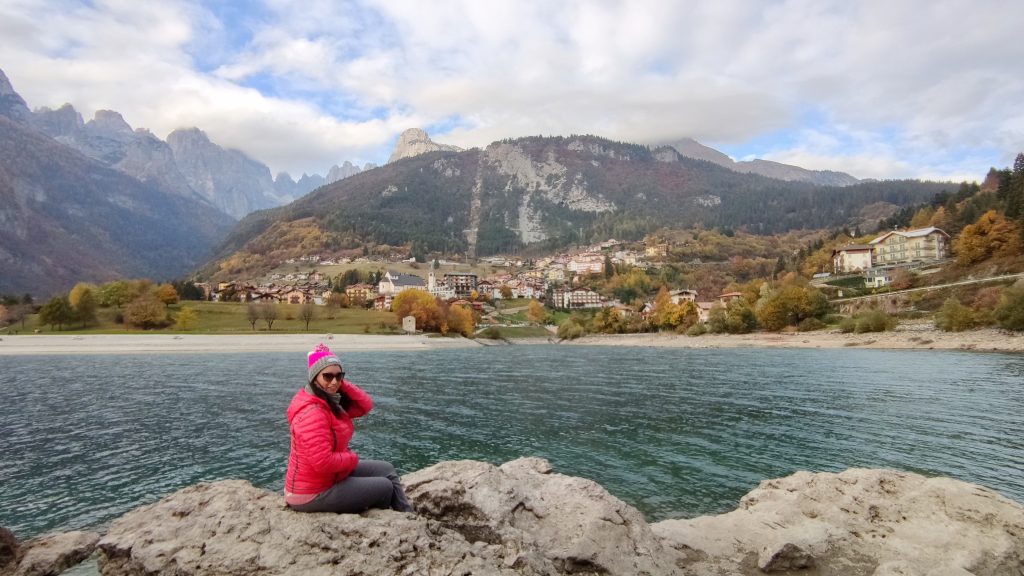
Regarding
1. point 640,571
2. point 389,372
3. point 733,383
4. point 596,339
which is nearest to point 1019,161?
point 596,339

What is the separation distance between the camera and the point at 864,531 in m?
8.81

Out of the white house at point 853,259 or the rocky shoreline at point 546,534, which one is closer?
the rocky shoreline at point 546,534

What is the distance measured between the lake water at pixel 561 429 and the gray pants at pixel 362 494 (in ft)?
22.4

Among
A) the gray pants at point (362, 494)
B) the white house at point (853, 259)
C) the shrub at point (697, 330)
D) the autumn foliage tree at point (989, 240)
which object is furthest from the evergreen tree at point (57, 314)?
the white house at point (853, 259)

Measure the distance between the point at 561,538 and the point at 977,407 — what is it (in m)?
25.3

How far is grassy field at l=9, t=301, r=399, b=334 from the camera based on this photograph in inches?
3211

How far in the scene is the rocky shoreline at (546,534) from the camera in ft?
17.0

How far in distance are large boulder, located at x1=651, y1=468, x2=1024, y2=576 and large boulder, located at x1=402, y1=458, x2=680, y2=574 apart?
1162 millimetres

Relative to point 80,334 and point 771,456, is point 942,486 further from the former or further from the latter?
point 80,334

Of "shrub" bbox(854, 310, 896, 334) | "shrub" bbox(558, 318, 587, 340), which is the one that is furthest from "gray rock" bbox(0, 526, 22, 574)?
"shrub" bbox(558, 318, 587, 340)

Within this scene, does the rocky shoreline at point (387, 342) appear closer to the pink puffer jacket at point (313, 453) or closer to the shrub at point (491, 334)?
the shrub at point (491, 334)

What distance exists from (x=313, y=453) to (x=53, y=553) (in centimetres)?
594

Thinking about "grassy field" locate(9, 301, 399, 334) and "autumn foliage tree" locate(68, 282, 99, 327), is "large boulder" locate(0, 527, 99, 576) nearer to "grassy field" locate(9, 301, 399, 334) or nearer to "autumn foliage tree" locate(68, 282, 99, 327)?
"grassy field" locate(9, 301, 399, 334)

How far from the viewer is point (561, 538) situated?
7297 millimetres
